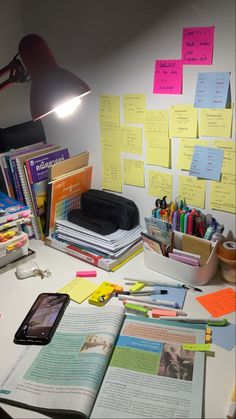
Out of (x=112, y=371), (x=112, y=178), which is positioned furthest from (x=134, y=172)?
(x=112, y=371)

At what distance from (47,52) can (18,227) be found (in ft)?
1.88

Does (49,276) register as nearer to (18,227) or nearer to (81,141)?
(18,227)

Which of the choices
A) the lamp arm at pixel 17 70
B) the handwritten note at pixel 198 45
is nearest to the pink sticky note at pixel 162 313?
the handwritten note at pixel 198 45

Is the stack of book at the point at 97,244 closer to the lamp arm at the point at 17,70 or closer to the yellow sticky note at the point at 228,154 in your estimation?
the yellow sticky note at the point at 228,154

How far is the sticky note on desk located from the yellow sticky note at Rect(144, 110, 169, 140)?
1.64 feet

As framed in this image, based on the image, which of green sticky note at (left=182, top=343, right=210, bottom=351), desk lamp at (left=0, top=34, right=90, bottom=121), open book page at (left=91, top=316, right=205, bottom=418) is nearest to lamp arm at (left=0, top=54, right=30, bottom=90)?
desk lamp at (left=0, top=34, right=90, bottom=121)

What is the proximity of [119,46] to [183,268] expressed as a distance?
2.34 ft

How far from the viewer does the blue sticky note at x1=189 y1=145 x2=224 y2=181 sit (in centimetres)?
111

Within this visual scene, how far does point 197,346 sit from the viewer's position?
88 cm

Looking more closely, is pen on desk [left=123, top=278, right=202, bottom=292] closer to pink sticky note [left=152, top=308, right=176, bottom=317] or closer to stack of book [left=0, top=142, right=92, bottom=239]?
pink sticky note [left=152, top=308, right=176, bottom=317]

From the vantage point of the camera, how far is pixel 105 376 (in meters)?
0.83

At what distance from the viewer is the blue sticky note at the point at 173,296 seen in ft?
3.45

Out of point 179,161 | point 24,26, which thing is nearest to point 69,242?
point 179,161

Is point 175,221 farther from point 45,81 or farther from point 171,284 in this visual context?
point 45,81
